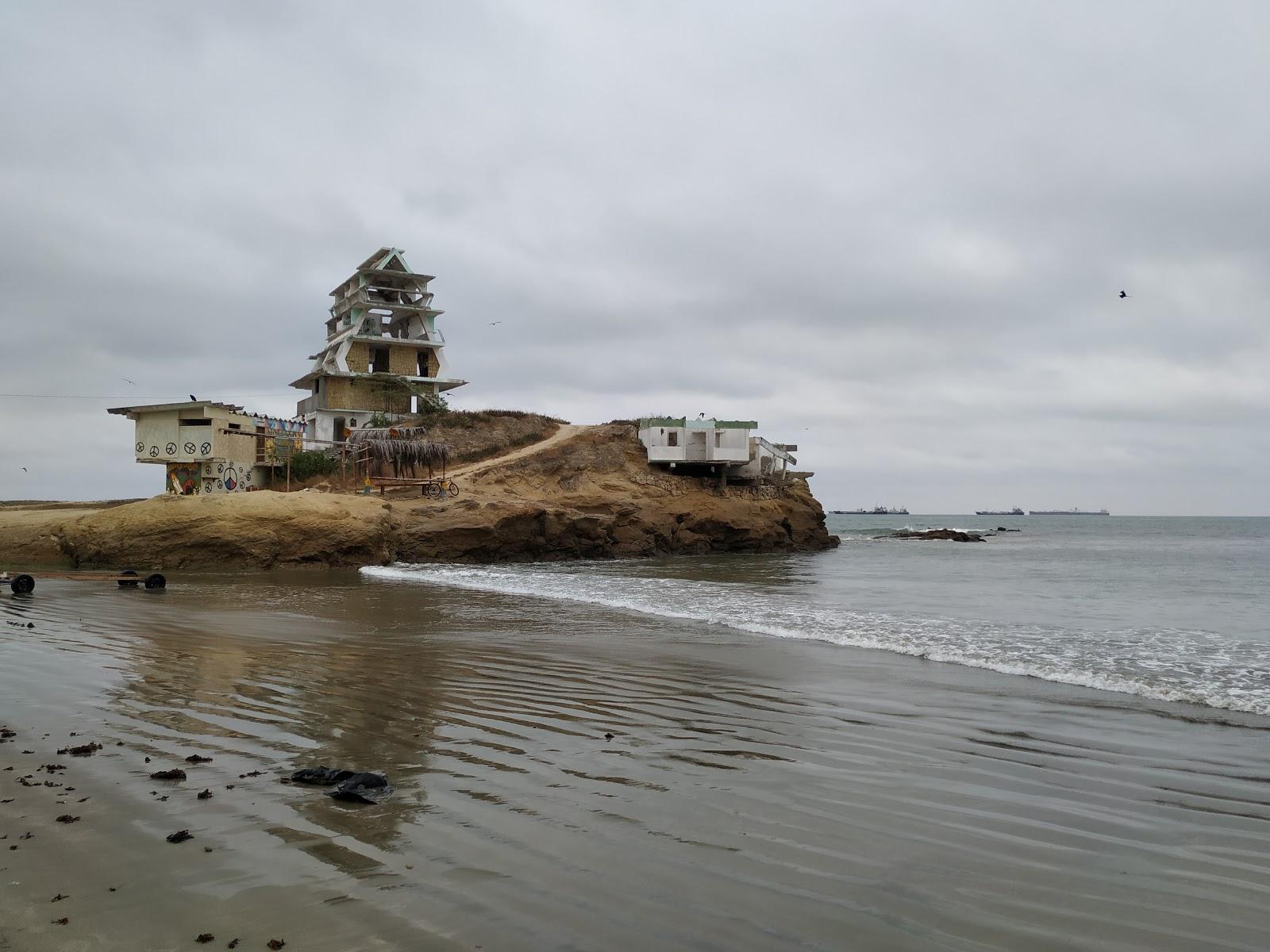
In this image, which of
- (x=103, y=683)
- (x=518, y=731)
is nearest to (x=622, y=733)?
(x=518, y=731)

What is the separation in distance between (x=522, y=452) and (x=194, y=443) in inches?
577

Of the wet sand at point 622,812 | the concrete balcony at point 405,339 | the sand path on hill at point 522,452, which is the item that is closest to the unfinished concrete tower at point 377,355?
the concrete balcony at point 405,339

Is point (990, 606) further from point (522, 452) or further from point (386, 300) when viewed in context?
point (386, 300)

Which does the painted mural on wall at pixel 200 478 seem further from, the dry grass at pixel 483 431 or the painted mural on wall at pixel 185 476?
the dry grass at pixel 483 431

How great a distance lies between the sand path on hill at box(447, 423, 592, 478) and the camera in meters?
37.5

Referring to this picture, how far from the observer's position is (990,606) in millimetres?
17203

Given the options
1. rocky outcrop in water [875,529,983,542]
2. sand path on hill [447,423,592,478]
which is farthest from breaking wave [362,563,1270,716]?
rocky outcrop in water [875,529,983,542]

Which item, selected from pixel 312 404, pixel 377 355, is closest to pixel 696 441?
pixel 377 355

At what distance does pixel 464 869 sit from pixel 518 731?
264cm

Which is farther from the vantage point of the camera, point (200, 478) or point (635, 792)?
point (200, 478)

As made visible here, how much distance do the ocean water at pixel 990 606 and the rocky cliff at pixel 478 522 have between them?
2.25m

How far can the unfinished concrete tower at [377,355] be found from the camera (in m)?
46.8

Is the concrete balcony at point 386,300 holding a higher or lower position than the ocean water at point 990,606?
higher

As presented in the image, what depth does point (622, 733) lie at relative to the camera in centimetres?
639
